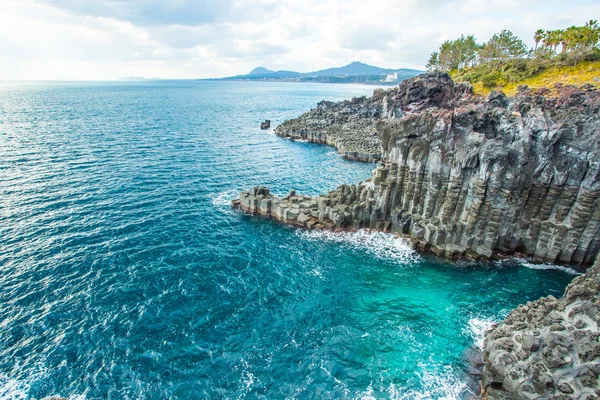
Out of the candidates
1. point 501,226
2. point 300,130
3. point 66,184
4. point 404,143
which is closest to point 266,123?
point 300,130

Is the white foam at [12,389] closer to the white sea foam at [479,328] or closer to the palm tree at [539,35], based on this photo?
the white sea foam at [479,328]

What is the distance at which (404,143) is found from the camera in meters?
47.3

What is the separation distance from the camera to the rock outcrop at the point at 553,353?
2067cm

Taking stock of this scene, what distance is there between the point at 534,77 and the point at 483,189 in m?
105


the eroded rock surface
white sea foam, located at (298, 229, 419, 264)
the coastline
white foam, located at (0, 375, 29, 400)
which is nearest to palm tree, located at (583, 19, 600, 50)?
the eroded rock surface

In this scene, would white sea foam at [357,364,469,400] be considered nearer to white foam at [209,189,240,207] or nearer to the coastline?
the coastline

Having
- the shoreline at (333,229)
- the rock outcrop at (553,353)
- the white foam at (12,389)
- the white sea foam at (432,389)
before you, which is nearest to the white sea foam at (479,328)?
the rock outcrop at (553,353)

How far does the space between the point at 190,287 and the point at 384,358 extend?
21611 mm

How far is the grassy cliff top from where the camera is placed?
102 meters

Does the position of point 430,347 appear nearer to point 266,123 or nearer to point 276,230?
point 276,230

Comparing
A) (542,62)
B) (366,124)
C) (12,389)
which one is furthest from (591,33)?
(12,389)

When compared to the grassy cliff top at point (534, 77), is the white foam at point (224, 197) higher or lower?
lower

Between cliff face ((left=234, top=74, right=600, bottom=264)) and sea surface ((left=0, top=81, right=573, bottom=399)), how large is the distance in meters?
3.24

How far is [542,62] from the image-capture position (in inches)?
4700
